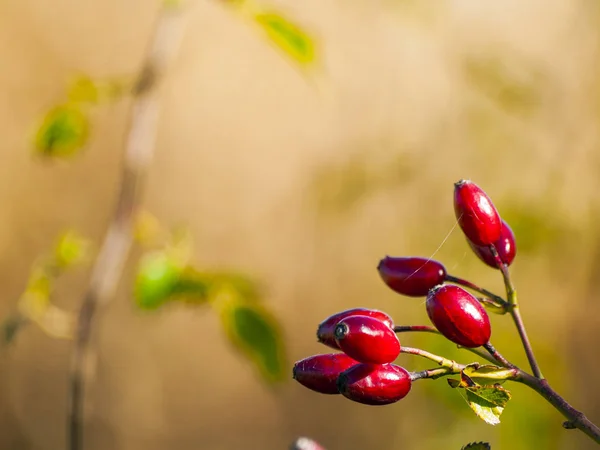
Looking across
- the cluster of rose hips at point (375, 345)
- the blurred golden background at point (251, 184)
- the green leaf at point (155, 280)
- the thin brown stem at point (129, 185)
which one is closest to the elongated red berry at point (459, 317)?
the cluster of rose hips at point (375, 345)

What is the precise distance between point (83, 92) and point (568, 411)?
126 cm

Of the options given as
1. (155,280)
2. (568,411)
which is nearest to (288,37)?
(155,280)

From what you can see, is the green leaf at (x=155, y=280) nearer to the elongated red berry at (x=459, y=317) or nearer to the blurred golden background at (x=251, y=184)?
the elongated red berry at (x=459, y=317)

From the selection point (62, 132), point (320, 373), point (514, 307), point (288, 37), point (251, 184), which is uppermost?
point (288, 37)

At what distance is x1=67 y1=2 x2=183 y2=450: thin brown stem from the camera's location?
1.33m

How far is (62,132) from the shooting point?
4.98ft

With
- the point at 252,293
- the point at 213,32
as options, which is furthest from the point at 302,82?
the point at 252,293

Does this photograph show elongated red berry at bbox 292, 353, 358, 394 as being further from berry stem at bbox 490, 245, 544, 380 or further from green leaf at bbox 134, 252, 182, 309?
green leaf at bbox 134, 252, 182, 309

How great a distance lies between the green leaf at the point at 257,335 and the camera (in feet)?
5.05

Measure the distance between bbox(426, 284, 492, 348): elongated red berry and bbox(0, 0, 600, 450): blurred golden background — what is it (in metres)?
2.12

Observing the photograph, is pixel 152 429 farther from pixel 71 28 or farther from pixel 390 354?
pixel 390 354

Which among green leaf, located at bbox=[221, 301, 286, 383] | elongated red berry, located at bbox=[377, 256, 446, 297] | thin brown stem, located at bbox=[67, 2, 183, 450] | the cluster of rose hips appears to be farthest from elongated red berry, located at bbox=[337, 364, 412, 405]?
green leaf, located at bbox=[221, 301, 286, 383]

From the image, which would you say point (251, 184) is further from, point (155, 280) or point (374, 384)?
point (374, 384)

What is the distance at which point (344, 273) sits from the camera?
3.83m
